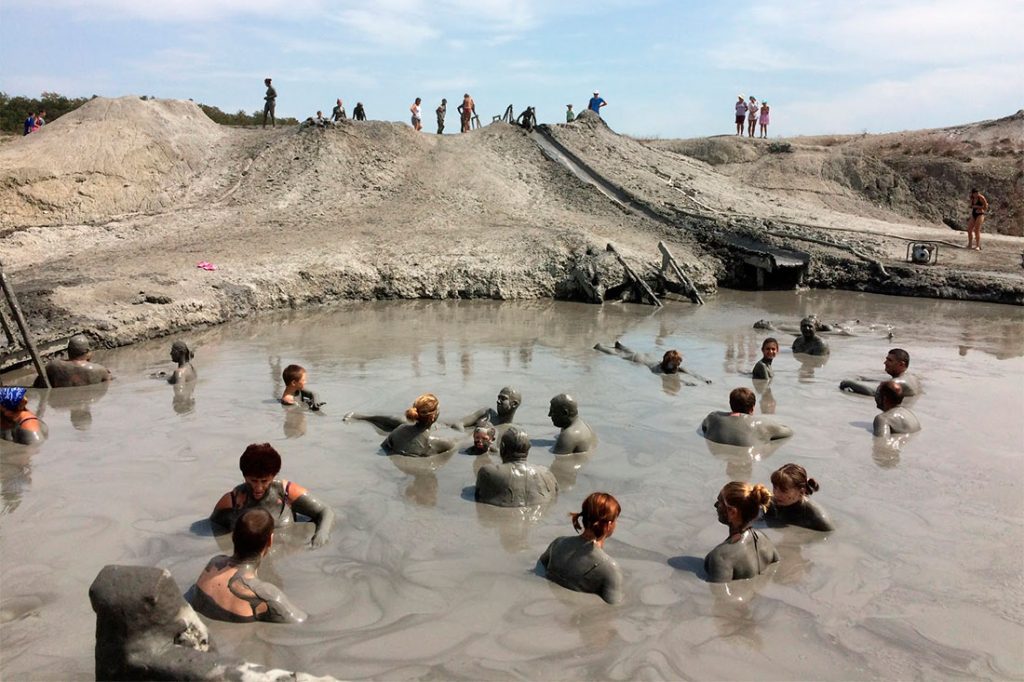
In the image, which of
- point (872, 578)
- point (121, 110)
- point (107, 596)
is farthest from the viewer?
point (121, 110)

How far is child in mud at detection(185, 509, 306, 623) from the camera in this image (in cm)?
508

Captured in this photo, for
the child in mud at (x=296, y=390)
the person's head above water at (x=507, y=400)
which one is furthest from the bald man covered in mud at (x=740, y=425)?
the child in mud at (x=296, y=390)

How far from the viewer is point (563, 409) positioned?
8172 mm

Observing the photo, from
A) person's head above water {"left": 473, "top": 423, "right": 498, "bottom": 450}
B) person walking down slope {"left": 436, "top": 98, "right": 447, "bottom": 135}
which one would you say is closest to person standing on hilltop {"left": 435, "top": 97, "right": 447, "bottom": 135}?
person walking down slope {"left": 436, "top": 98, "right": 447, "bottom": 135}

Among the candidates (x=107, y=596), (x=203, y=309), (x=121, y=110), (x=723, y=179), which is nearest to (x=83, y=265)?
(x=203, y=309)

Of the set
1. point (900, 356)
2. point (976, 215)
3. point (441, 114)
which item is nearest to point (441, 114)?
point (441, 114)

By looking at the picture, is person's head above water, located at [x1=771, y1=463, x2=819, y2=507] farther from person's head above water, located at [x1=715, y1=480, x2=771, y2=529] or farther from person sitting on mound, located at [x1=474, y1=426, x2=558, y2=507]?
person sitting on mound, located at [x1=474, y1=426, x2=558, y2=507]

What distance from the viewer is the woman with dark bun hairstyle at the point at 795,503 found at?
21.4 feet

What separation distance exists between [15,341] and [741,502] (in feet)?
33.4

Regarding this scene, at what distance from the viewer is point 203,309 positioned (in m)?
14.9

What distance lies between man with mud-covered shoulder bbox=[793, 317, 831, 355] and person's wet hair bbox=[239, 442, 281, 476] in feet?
30.9

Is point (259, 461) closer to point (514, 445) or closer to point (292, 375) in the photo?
point (514, 445)

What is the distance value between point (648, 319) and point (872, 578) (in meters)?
11.0

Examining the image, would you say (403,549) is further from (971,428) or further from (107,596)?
(971,428)
